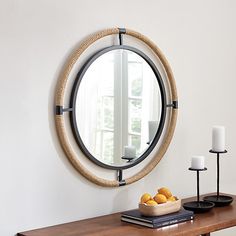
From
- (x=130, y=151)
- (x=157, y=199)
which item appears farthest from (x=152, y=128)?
(x=157, y=199)

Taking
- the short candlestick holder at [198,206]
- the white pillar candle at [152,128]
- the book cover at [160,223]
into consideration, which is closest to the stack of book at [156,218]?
the book cover at [160,223]

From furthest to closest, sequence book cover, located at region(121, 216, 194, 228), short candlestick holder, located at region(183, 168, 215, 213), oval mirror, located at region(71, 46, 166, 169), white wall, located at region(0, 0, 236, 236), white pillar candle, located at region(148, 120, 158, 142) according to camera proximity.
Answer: white pillar candle, located at region(148, 120, 158, 142)
short candlestick holder, located at region(183, 168, 215, 213)
oval mirror, located at region(71, 46, 166, 169)
book cover, located at region(121, 216, 194, 228)
white wall, located at region(0, 0, 236, 236)

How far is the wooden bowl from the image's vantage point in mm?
2588

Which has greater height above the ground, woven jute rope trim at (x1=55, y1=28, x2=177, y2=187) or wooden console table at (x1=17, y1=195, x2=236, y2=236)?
woven jute rope trim at (x1=55, y1=28, x2=177, y2=187)

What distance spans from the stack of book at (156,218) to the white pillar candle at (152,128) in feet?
1.34

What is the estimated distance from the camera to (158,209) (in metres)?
2.60

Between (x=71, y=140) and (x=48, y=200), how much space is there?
28cm

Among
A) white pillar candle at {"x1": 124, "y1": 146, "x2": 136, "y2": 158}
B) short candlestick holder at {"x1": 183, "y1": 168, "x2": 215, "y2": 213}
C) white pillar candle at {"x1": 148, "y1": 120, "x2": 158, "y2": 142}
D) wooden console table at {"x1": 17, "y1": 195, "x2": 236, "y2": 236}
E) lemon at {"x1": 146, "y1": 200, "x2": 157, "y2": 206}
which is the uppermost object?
white pillar candle at {"x1": 148, "y1": 120, "x2": 158, "y2": 142}

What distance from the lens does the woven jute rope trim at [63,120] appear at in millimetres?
2564

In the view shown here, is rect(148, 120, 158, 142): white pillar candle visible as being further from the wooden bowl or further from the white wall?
the wooden bowl

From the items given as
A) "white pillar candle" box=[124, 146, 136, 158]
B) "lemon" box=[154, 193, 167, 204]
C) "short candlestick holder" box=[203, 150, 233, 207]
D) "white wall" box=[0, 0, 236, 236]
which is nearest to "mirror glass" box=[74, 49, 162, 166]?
"white pillar candle" box=[124, 146, 136, 158]

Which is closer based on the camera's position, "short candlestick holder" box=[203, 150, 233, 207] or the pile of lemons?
the pile of lemons

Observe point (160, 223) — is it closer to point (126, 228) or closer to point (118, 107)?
point (126, 228)

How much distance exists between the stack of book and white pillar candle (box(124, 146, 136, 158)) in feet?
0.90
